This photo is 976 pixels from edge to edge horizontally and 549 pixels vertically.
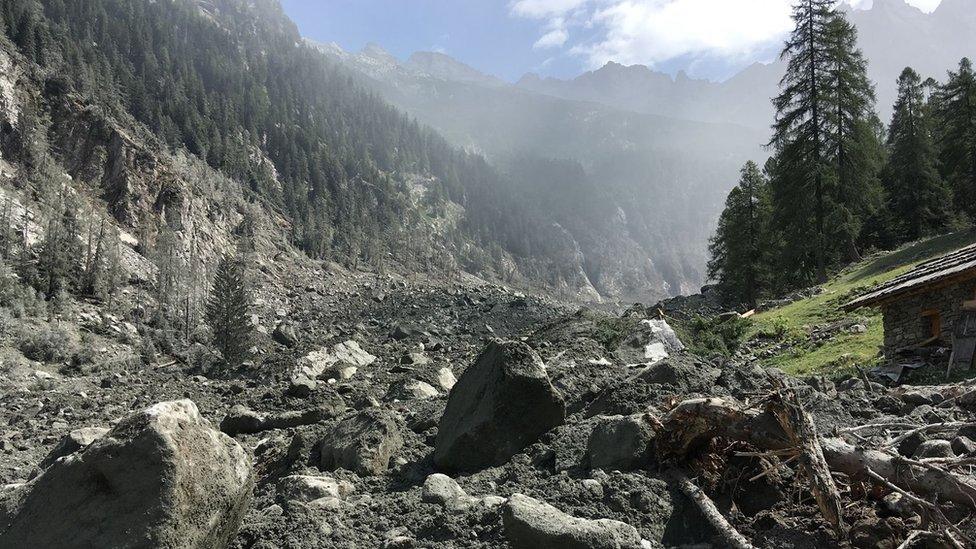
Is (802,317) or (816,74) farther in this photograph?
(816,74)

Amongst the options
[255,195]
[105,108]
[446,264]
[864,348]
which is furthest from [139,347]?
[446,264]

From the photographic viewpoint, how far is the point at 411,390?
11.3 meters

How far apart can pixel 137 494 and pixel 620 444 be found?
374 cm

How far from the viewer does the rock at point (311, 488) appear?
15.2ft

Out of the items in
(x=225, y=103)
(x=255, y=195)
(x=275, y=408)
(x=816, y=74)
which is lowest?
(x=275, y=408)

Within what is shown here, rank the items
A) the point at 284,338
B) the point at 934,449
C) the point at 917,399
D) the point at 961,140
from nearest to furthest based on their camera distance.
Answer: the point at 934,449, the point at 917,399, the point at 284,338, the point at 961,140

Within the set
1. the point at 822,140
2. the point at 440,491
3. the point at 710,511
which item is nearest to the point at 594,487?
the point at 710,511

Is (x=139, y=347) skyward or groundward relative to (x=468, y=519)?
skyward

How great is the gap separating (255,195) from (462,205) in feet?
269

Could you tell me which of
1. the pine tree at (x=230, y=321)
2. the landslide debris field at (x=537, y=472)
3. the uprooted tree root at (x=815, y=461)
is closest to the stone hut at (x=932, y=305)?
the landslide debris field at (x=537, y=472)

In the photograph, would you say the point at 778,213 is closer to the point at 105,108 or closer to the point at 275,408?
the point at 275,408

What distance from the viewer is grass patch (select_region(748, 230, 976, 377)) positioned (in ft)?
43.4

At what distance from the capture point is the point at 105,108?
218ft

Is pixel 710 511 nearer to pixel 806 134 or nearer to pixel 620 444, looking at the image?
pixel 620 444
